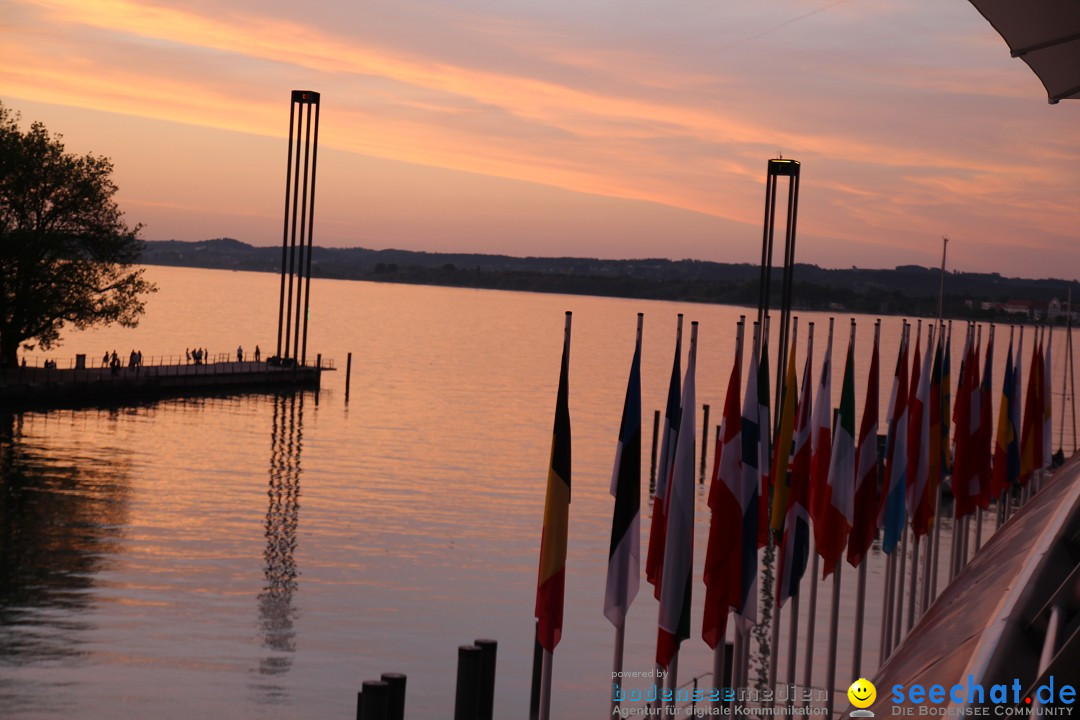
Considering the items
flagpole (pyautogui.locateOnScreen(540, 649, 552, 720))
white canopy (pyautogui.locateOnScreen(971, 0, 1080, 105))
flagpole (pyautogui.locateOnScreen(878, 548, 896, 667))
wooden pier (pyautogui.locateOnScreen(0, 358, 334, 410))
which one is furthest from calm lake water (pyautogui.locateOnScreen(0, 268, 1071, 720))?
white canopy (pyautogui.locateOnScreen(971, 0, 1080, 105))

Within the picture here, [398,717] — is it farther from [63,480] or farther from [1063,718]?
[63,480]

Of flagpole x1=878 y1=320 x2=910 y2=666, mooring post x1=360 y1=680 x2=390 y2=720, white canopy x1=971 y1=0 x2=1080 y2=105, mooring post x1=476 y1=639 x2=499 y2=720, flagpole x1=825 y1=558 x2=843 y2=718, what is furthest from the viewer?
flagpole x1=878 y1=320 x2=910 y2=666

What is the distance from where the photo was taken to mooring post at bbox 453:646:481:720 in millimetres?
17328

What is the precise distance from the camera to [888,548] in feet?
64.5

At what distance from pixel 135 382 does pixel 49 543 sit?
37423 millimetres

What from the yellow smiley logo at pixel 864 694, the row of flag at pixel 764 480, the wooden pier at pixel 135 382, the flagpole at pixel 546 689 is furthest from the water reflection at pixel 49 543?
the yellow smiley logo at pixel 864 694

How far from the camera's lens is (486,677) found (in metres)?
18.6

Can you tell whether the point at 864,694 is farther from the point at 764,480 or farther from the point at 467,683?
the point at 467,683

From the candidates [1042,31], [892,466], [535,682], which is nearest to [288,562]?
[535,682]

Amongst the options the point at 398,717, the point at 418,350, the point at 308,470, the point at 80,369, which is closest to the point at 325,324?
the point at 418,350

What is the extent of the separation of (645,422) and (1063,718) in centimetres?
6879

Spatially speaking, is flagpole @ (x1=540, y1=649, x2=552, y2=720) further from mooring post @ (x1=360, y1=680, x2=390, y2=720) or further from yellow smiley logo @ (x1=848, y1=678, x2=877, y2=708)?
yellow smiley logo @ (x1=848, y1=678, x2=877, y2=708)

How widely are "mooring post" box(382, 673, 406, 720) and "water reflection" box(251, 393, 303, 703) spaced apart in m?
6.51

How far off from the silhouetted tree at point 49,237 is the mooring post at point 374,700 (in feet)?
181
